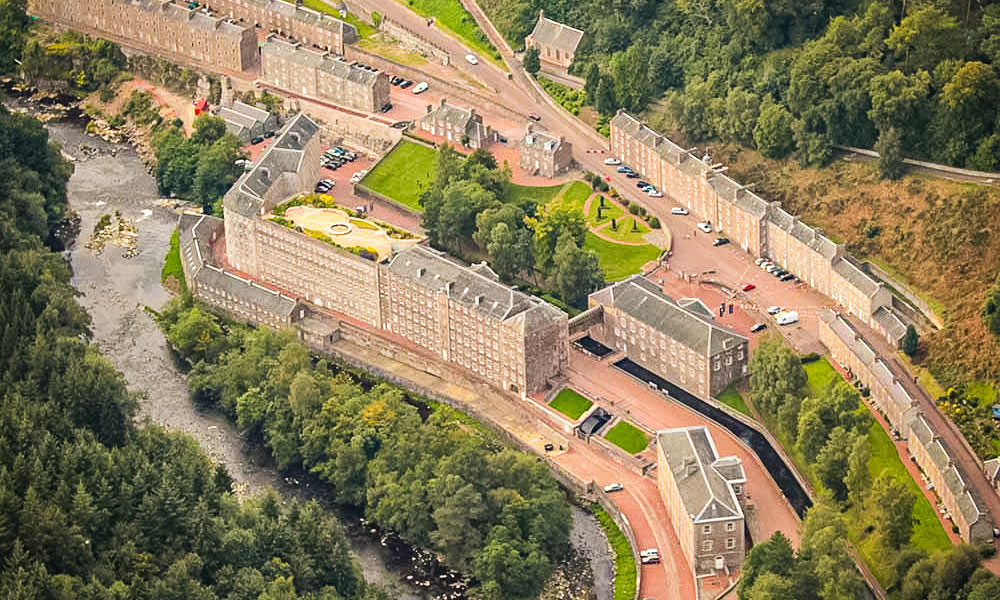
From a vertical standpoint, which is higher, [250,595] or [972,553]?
[972,553]

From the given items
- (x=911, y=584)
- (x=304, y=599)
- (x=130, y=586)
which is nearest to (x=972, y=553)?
(x=911, y=584)

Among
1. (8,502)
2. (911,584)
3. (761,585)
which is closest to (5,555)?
(8,502)

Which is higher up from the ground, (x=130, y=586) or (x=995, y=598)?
(x=995, y=598)

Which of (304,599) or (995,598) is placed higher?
(995,598)

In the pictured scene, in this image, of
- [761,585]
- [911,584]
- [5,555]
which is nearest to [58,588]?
[5,555]

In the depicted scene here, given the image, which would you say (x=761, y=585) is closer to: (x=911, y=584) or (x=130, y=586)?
(x=911, y=584)

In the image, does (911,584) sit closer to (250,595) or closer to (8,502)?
(250,595)

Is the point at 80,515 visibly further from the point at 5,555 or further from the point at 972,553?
the point at 972,553
